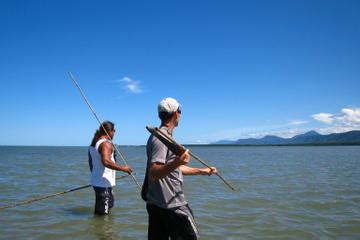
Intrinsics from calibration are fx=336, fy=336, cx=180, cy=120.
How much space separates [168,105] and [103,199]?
474 centimetres

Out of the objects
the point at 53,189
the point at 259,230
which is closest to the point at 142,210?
the point at 259,230

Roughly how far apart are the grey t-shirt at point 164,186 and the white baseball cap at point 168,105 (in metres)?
0.21

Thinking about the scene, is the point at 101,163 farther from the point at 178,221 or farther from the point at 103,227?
the point at 178,221

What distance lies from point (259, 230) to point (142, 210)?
381 centimetres

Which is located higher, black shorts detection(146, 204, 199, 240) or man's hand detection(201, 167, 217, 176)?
man's hand detection(201, 167, 217, 176)

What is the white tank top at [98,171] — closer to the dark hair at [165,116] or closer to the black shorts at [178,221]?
the black shorts at [178,221]

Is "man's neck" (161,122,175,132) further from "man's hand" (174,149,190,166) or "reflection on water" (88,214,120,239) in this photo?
"reflection on water" (88,214,120,239)

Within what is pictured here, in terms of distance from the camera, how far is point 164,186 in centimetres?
367

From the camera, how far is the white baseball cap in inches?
144

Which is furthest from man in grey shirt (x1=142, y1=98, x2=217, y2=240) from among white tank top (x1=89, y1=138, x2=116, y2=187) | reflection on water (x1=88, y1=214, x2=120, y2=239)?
reflection on water (x1=88, y1=214, x2=120, y2=239)

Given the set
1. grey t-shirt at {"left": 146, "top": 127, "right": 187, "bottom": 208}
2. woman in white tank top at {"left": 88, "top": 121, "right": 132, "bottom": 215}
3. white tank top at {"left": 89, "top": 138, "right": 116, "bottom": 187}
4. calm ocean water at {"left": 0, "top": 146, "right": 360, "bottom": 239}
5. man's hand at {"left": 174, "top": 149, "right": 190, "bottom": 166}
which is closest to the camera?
man's hand at {"left": 174, "top": 149, "right": 190, "bottom": 166}

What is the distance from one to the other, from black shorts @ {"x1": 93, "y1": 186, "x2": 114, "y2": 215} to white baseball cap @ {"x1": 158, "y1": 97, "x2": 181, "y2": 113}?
4.41 metres

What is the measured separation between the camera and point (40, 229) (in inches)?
321

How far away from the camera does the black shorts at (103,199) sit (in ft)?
24.6
